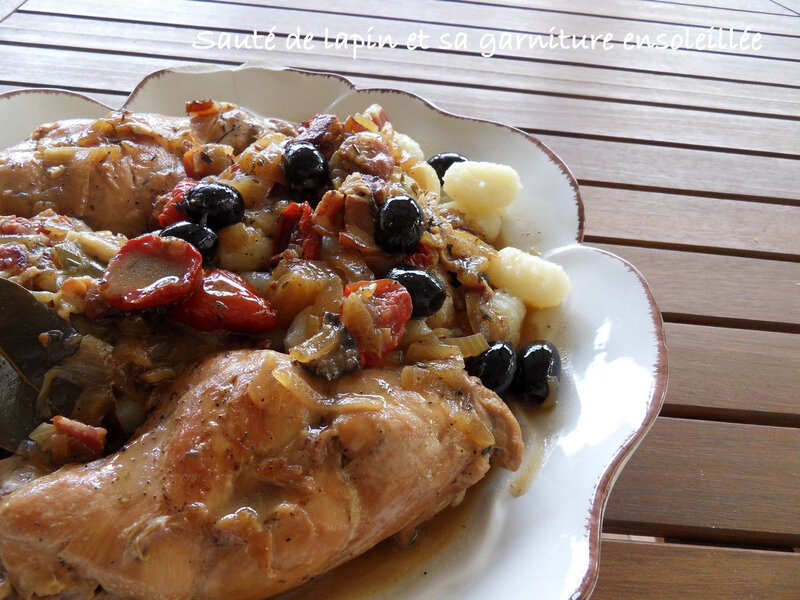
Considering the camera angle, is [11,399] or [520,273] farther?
[520,273]

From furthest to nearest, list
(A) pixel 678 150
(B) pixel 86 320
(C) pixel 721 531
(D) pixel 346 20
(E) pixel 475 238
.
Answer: (D) pixel 346 20, (A) pixel 678 150, (E) pixel 475 238, (C) pixel 721 531, (B) pixel 86 320

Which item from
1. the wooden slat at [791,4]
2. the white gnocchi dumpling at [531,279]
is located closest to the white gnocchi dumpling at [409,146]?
the white gnocchi dumpling at [531,279]

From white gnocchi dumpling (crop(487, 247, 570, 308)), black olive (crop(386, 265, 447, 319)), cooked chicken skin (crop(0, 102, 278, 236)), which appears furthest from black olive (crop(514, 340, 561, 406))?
cooked chicken skin (crop(0, 102, 278, 236))

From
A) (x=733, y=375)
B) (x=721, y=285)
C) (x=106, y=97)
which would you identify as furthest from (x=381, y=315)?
(x=106, y=97)

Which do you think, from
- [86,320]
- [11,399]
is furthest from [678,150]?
[11,399]

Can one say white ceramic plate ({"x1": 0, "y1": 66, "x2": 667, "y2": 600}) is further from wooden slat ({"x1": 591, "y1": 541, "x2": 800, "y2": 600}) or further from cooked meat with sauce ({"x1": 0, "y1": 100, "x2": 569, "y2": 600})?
wooden slat ({"x1": 591, "y1": 541, "x2": 800, "y2": 600})

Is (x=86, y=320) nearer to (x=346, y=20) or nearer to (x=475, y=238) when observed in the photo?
(x=475, y=238)

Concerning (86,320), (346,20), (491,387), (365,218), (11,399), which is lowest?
(491,387)

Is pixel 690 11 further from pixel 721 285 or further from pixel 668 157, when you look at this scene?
pixel 721 285
